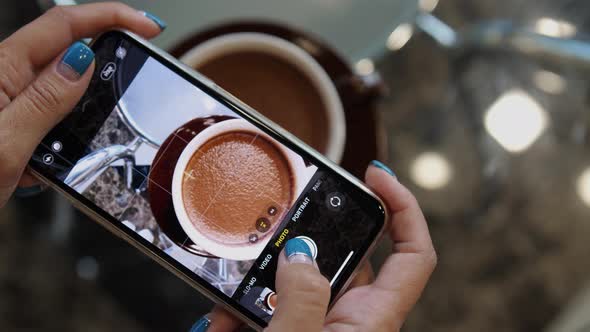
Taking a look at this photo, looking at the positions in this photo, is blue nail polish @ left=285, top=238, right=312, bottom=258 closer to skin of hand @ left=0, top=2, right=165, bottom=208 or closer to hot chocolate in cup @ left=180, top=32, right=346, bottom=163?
hot chocolate in cup @ left=180, top=32, right=346, bottom=163

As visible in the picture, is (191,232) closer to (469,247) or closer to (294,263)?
(294,263)

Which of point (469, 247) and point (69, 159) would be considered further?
point (469, 247)

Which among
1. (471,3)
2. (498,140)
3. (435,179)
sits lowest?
(435,179)

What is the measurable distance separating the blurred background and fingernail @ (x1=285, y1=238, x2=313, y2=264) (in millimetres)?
395

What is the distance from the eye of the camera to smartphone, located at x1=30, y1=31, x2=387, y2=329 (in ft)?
1.69

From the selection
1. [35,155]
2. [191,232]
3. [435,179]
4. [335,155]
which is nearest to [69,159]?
[35,155]

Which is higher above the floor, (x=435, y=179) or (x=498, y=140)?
(x=498, y=140)

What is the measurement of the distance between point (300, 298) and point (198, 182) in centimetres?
15

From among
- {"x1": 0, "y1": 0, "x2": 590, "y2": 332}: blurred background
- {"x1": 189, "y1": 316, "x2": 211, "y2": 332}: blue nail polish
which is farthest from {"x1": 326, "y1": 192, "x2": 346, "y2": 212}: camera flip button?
{"x1": 0, "y1": 0, "x2": 590, "y2": 332}: blurred background

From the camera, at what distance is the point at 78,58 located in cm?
50

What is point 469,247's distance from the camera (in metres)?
0.93

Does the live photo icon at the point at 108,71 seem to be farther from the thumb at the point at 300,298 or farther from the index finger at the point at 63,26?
the thumb at the point at 300,298

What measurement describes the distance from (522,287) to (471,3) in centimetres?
50

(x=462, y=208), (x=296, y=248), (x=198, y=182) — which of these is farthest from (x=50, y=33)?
(x=462, y=208)
